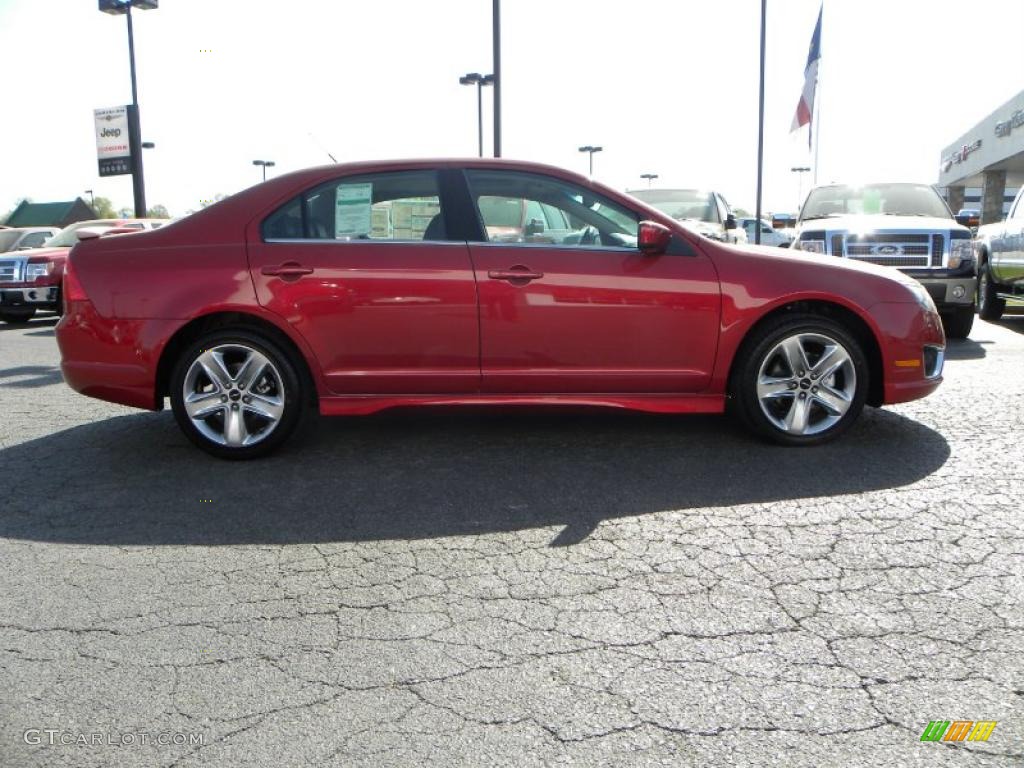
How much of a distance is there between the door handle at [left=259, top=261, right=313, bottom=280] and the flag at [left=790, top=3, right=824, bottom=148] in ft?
64.8

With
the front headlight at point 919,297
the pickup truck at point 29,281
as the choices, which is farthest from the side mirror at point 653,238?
the pickup truck at point 29,281

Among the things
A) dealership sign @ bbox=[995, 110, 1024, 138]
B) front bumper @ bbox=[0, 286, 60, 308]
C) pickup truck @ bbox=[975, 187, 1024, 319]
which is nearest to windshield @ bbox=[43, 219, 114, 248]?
front bumper @ bbox=[0, 286, 60, 308]

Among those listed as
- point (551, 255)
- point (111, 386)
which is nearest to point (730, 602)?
point (551, 255)

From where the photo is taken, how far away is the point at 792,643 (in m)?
2.84

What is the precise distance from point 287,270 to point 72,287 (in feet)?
3.92

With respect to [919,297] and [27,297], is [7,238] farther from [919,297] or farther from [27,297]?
[919,297]

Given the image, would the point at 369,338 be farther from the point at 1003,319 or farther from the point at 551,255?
the point at 1003,319

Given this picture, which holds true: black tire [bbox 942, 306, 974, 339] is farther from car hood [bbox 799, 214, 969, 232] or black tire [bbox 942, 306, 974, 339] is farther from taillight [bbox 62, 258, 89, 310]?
taillight [bbox 62, 258, 89, 310]

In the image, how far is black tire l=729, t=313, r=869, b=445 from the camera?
5156mm

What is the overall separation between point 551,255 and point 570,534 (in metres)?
1.78

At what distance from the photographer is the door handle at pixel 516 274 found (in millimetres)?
4996

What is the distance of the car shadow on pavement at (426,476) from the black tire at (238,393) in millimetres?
105

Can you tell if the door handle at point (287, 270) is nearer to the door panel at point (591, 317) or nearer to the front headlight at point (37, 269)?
the door panel at point (591, 317)

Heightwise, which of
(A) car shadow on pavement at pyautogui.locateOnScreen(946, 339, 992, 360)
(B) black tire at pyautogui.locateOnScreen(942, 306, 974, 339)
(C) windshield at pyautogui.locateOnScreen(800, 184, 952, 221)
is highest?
(C) windshield at pyautogui.locateOnScreen(800, 184, 952, 221)
